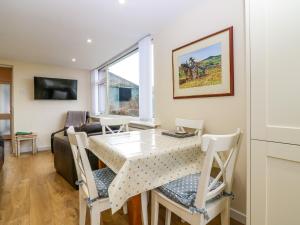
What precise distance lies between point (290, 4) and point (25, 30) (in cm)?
328

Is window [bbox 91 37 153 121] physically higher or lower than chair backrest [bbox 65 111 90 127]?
higher

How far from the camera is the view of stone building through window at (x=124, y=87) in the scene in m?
3.75

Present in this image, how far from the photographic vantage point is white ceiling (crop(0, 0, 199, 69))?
2.06 metres

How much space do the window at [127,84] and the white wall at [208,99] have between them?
32 cm

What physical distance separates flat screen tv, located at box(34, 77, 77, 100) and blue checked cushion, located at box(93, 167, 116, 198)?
13.4 ft

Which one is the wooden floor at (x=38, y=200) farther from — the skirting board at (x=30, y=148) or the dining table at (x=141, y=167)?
the skirting board at (x=30, y=148)

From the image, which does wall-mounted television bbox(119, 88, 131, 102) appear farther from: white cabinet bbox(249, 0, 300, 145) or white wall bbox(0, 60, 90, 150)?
white cabinet bbox(249, 0, 300, 145)

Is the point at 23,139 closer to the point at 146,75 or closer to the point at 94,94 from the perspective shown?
the point at 94,94

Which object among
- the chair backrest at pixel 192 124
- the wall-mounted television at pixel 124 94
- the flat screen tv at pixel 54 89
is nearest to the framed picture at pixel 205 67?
the chair backrest at pixel 192 124

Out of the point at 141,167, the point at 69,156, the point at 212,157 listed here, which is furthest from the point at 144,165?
the point at 69,156

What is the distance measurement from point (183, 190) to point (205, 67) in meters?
1.33

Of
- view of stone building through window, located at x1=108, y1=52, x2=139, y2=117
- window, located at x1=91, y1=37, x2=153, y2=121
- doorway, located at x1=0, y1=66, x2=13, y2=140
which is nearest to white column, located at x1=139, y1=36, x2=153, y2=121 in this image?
window, located at x1=91, y1=37, x2=153, y2=121

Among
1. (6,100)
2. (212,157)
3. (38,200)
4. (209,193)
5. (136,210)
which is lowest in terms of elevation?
(38,200)

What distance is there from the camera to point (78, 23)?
2490mm
